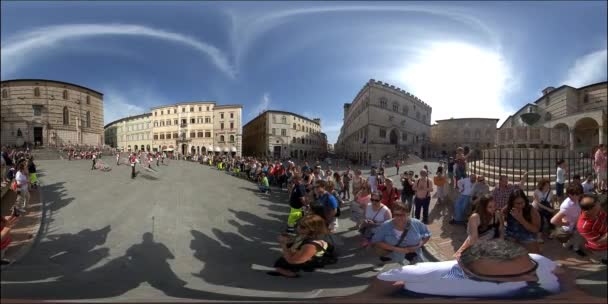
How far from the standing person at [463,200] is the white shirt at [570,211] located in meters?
0.51

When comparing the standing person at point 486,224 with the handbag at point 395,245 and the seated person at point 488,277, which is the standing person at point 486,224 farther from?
the handbag at point 395,245

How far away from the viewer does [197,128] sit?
1826mm

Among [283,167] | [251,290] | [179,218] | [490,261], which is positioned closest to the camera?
[251,290]

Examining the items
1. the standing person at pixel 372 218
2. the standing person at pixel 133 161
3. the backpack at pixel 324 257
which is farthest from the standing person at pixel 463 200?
the standing person at pixel 133 161

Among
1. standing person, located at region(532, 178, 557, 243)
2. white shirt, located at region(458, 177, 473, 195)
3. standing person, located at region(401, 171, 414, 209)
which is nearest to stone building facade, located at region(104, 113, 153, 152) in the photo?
standing person, located at region(401, 171, 414, 209)

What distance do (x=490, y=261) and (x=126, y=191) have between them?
2148 mm

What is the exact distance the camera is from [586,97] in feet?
5.03

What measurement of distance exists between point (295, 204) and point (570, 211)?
175cm

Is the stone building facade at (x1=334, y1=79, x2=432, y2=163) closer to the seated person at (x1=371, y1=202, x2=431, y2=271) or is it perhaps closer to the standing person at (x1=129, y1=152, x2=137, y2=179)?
the seated person at (x1=371, y1=202, x2=431, y2=271)

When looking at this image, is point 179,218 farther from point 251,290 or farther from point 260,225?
point 251,290

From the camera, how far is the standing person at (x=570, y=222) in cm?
147

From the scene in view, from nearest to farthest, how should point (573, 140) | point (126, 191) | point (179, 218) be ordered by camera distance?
point (179, 218), point (126, 191), point (573, 140)

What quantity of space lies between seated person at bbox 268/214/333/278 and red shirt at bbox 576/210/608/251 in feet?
5.15

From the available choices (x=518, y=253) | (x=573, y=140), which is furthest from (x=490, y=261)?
(x=573, y=140)
